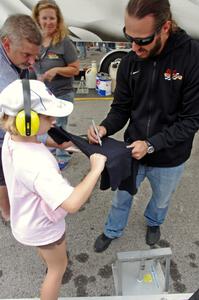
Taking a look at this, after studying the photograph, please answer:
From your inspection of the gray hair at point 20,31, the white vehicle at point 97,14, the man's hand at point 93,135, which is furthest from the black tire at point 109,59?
the man's hand at point 93,135

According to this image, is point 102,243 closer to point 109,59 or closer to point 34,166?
point 34,166

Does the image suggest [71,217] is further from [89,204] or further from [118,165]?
[118,165]

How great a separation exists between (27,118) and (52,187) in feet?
0.93

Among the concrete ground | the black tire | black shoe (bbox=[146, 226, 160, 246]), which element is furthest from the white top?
the black tire

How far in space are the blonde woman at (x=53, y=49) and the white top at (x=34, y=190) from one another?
153cm

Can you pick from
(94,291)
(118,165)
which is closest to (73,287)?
(94,291)

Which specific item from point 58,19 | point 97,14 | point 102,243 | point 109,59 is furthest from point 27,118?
point 109,59

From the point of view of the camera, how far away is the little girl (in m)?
1.26

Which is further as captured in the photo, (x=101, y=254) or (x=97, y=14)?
(x=97, y=14)

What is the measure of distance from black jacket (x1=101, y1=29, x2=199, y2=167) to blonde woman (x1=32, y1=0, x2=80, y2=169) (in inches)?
40.9

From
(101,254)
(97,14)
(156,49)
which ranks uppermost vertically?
(156,49)

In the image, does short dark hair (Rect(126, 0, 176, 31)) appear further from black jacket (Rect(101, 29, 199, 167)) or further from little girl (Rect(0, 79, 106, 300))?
little girl (Rect(0, 79, 106, 300))

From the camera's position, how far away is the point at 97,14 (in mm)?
4863

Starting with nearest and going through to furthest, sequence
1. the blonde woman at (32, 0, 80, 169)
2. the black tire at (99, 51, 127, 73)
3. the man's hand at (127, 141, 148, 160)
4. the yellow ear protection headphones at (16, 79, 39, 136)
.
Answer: the yellow ear protection headphones at (16, 79, 39, 136), the man's hand at (127, 141, 148, 160), the blonde woman at (32, 0, 80, 169), the black tire at (99, 51, 127, 73)
